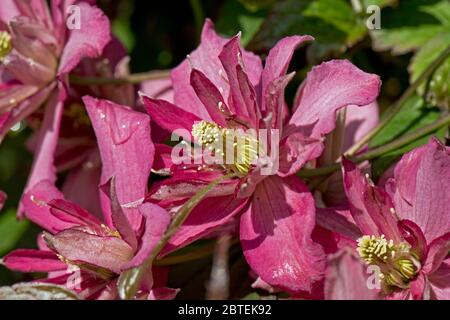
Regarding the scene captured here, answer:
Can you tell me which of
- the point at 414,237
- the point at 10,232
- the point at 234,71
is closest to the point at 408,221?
the point at 414,237

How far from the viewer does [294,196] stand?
89cm

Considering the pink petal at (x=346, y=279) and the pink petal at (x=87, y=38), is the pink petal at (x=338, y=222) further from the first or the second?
the pink petal at (x=87, y=38)

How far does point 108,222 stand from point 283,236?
0.66 ft

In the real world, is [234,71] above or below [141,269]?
above

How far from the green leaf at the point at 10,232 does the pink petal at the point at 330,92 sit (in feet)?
1.85

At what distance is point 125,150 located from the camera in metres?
0.92

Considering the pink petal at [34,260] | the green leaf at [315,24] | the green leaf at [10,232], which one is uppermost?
the green leaf at [315,24]

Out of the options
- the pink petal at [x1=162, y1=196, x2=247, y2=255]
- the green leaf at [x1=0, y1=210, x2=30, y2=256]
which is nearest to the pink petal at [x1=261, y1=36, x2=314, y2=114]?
the pink petal at [x1=162, y1=196, x2=247, y2=255]

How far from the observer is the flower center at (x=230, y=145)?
908 millimetres

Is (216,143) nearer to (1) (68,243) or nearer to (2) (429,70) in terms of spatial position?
(1) (68,243)

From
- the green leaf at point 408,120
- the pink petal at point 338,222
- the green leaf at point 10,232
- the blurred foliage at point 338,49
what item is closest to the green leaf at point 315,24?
the blurred foliage at point 338,49

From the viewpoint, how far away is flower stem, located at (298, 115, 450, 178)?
0.92 m

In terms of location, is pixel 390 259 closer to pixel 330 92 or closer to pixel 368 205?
pixel 368 205

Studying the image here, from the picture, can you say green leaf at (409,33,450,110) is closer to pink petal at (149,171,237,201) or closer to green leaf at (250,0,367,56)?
green leaf at (250,0,367,56)
